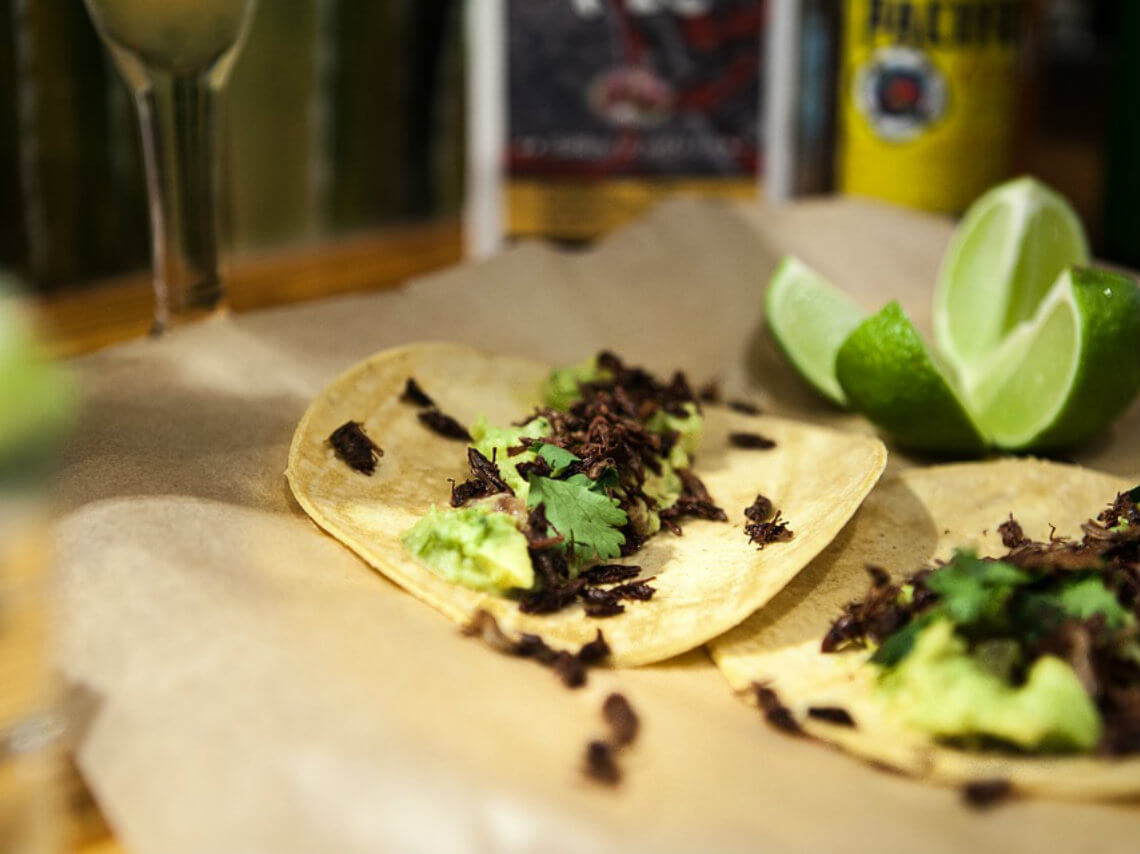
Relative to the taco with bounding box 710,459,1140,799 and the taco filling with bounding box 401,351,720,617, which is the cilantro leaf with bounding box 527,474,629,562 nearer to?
the taco filling with bounding box 401,351,720,617

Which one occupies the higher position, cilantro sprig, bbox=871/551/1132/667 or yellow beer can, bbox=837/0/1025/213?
yellow beer can, bbox=837/0/1025/213

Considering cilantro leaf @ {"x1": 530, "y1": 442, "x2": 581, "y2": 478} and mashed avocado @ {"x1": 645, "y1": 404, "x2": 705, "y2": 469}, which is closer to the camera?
cilantro leaf @ {"x1": 530, "y1": 442, "x2": 581, "y2": 478}

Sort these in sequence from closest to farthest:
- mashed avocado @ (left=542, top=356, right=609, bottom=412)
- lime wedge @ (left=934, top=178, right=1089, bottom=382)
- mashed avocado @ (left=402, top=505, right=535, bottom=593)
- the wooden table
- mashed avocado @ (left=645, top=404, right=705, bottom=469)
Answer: mashed avocado @ (left=402, top=505, right=535, bottom=593), mashed avocado @ (left=645, top=404, right=705, bottom=469), mashed avocado @ (left=542, top=356, right=609, bottom=412), lime wedge @ (left=934, top=178, right=1089, bottom=382), the wooden table

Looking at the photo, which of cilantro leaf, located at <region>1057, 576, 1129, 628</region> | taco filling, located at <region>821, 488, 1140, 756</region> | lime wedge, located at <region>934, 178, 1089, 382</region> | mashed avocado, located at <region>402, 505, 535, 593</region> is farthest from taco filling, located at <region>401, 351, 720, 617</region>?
lime wedge, located at <region>934, 178, 1089, 382</region>

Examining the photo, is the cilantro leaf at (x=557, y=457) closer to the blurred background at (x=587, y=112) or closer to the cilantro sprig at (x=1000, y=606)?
the cilantro sprig at (x=1000, y=606)

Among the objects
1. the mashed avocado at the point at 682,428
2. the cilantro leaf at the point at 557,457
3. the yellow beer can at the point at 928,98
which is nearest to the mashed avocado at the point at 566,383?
the mashed avocado at the point at 682,428

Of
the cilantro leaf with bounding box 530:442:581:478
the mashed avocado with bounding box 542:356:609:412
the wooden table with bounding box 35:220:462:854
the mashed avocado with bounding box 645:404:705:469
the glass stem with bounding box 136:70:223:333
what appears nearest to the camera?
the cilantro leaf with bounding box 530:442:581:478

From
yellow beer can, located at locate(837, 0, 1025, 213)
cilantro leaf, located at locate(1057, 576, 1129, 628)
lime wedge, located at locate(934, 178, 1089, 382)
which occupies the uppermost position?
yellow beer can, located at locate(837, 0, 1025, 213)
